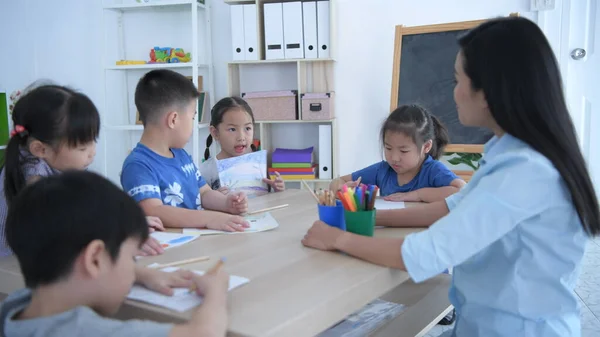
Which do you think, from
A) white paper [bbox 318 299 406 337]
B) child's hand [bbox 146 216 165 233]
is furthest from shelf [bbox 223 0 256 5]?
white paper [bbox 318 299 406 337]

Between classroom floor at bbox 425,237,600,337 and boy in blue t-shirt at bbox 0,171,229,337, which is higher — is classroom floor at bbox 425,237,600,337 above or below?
below

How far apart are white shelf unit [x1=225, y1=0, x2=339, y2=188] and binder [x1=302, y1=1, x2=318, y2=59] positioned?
0.32ft

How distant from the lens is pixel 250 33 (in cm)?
361

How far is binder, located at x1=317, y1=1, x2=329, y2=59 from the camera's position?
11.5 ft

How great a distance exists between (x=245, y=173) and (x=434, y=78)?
1710 mm

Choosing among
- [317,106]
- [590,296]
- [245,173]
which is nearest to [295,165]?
[317,106]

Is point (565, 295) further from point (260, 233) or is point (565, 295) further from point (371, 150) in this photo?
point (371, 150)

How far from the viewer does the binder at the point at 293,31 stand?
138 inches

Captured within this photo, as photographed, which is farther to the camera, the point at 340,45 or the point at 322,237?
the point at 340,45

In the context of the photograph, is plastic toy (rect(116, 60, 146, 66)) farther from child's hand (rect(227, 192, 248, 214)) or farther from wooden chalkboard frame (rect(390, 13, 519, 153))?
child's hand (rect(227, 192, 248, 214))

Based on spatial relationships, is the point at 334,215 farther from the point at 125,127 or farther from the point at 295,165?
the point at 125,127

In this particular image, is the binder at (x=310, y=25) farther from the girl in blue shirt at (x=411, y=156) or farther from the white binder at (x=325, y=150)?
the girl in blue shirt at (x=411, y=156)

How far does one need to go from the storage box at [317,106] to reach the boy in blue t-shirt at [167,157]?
6.39 feet

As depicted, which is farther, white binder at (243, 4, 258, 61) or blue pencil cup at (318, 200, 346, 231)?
white binder at (243, 4, 258, 61)
